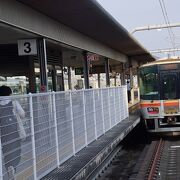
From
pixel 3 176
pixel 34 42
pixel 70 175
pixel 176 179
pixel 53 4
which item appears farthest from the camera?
pixel 34 42

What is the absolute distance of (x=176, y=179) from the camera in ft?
39.2

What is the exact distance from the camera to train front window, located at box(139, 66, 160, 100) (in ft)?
67.3

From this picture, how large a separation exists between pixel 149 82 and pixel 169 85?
2.80 feet

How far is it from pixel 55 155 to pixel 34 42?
7.97m

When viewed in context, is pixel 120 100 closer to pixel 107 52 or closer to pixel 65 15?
pixel 65 15

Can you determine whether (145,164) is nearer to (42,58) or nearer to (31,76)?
(42,58)

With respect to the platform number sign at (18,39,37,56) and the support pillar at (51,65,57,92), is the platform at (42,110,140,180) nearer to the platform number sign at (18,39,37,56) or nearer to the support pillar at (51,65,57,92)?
the platform number sign at (18,39,37,56)

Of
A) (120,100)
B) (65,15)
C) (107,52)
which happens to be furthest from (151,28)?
(65,15)

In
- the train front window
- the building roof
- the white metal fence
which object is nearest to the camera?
the white metal fence

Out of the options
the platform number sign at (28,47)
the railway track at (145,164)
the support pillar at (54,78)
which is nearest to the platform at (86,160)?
the railway track at (145,164)

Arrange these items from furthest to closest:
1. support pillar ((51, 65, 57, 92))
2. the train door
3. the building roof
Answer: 1. support pillar ((51, 65, 57, 92))
2. the train door
3. the building roof

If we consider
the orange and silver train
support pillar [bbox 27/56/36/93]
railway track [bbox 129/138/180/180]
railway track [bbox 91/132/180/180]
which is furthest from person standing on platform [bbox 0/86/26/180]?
support pillar [bbox 27/56/36/93]

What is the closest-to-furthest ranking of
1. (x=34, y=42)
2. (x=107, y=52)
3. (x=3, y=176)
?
(x=3, y=176) → (x=34, y=42) → (x=107, y=52)

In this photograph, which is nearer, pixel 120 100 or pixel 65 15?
pixel 65 15
